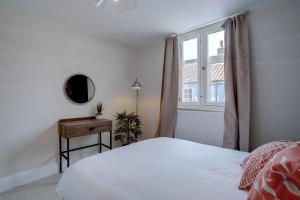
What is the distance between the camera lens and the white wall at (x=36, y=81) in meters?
2.21

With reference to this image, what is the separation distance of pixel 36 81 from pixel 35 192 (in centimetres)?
148

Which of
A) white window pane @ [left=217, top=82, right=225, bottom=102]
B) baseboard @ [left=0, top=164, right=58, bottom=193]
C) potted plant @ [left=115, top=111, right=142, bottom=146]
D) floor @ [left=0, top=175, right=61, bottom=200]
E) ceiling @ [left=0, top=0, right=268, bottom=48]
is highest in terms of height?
ceiling @ [left=0, top=0, right=268, bottom=48]

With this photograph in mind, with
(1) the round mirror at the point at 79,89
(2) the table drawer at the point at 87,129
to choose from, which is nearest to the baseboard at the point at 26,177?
(2) the table drawer at the point at 87,129

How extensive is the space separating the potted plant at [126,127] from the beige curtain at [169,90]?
1.64 feet

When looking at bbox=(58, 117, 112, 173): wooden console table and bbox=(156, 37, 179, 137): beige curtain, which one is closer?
bbox=(58, 117, 112, 173): wooden console table

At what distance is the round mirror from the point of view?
9.11 feet

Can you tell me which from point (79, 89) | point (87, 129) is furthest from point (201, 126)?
point (79, 89)

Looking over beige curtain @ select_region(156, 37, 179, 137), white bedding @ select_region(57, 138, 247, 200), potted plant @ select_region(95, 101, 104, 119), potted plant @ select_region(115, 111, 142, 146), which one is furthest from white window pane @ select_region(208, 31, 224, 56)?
potted plant @ select_region(95, 101, 104, 119)

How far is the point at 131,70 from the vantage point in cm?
374

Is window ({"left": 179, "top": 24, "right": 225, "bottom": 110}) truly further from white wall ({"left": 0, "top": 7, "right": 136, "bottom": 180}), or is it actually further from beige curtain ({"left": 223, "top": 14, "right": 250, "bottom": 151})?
white wall ({"left": 0, "top": 7, "right": 136, "bottom": 180})

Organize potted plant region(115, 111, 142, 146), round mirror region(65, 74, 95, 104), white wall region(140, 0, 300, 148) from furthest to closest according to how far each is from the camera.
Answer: potted plant region(115, 111, 142, 146)
round mirror region(65, 74, 95, 104)
white wall region(140, 0, 300, 148)

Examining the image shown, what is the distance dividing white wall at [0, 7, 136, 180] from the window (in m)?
1.58

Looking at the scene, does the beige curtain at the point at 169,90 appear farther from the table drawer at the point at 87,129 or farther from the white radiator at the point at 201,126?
the table drawer at the point at 87,129

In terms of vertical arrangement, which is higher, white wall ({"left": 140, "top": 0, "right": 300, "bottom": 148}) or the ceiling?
the ceiling
